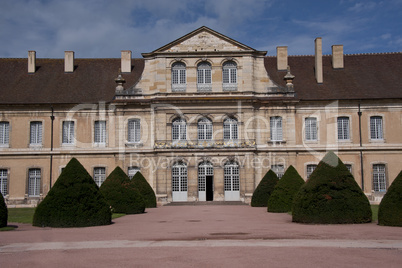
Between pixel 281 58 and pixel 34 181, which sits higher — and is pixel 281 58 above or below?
above

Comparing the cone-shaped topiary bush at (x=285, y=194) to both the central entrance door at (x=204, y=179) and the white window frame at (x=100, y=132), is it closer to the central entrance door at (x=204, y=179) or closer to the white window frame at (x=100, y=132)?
the central entrance door at (x=204, y=179)

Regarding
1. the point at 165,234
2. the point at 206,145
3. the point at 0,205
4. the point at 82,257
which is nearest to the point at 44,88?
the point at 206,145

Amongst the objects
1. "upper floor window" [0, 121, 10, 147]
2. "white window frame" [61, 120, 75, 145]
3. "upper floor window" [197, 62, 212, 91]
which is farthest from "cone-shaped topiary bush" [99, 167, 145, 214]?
"upper floor window" [0, 121, 10, 147]

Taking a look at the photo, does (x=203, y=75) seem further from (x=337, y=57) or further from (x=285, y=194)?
(x=285, y=194)

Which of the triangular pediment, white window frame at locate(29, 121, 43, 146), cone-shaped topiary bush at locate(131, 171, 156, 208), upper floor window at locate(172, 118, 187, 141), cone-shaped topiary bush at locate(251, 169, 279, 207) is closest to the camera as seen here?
cone-shaped topiary bush at locate(251, 169, 279, 207)

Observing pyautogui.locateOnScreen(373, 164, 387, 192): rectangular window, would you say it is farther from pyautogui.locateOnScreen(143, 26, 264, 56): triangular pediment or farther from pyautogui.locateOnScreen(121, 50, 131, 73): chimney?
pyautogui.locateOnScreen(121, 50, 131, 73): chimney

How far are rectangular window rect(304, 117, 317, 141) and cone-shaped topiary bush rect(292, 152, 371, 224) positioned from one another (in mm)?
15439

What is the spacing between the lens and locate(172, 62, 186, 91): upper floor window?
30672mm

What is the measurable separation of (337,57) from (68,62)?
60.6ft

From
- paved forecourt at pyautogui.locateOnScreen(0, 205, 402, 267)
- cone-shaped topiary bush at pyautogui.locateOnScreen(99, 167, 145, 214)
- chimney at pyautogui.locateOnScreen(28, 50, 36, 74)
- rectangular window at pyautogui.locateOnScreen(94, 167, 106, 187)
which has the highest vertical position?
chimney at pyautogui.locateOnScreen(28, 50, 36, 74)

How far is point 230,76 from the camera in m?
30.7

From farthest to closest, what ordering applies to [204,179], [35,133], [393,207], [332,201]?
[35,133], [204,179], [332,201], [393,207]

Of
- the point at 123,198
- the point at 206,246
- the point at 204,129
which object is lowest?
the point at 206,246

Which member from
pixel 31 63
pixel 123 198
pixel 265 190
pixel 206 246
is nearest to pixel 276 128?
pixel 265 190
